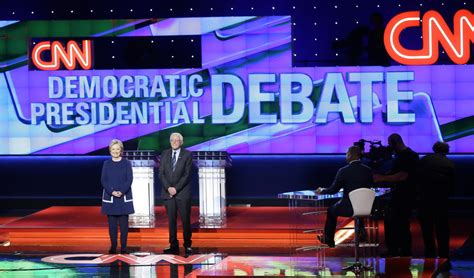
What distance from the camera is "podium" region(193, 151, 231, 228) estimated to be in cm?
1448

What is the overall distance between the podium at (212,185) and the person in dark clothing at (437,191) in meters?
3.20

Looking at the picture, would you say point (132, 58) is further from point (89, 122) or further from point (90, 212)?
point (90, 212)

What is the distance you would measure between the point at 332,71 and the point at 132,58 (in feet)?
11.4

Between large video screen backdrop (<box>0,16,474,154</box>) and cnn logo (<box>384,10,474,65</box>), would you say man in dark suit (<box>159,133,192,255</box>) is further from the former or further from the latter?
cnn logo (<box>384,10,474,65</box>)

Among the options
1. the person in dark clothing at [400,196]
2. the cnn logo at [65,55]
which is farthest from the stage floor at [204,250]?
the cnn logo at [65,55]

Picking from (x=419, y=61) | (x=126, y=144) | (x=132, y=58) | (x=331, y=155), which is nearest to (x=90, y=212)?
(x=126, y=144)

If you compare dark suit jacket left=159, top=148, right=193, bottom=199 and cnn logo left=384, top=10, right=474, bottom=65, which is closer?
dark suit jacket left=159, top=148, right=193, bottom=199

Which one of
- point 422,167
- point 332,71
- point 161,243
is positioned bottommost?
point 161,243

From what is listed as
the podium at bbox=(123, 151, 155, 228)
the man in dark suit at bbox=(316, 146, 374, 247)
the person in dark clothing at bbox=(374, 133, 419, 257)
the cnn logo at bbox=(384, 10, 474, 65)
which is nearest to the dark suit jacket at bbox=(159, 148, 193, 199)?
the podium at bbox=(123, 151, 155, 228)

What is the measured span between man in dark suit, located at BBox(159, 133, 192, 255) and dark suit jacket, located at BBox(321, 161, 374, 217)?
277 centimetres

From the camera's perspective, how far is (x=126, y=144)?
18.0 metres

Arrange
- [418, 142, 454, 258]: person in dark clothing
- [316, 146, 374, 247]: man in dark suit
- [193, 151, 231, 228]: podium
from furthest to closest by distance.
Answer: [193, 151, 231, 228]: podium < [418, 142, 454, 258]: person in dark clothing < [316, 146, 374, 247]: man in dark suit

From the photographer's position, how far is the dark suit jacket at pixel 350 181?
11188 millimetres

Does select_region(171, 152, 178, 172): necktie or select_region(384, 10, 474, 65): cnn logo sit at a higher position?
select_region(384, 10, 474, 65): cnn logo
